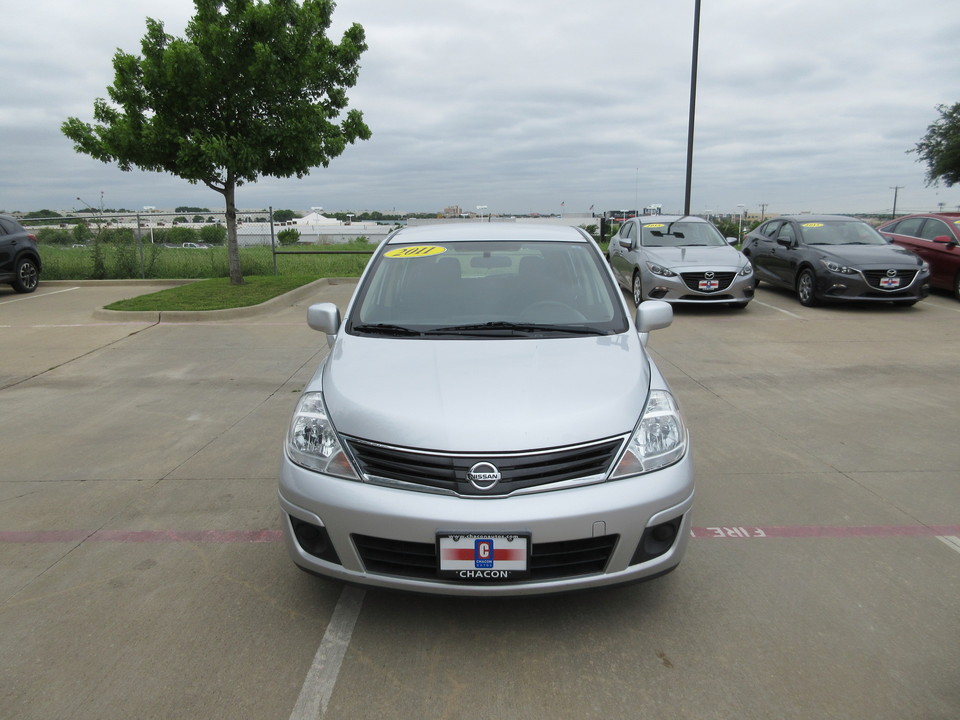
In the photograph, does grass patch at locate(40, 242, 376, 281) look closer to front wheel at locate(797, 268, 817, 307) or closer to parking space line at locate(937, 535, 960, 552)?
front wheel at locate(797, 268, 817, 307)

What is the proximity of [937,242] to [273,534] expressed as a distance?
13.6 m

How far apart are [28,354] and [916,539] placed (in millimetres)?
9396

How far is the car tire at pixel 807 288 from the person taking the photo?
11875 millimetres

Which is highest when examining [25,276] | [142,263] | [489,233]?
[489,233]

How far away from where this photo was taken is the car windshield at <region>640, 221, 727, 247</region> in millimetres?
12648

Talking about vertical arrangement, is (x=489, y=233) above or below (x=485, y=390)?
→ above

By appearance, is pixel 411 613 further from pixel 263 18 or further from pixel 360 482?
pixel 263 18

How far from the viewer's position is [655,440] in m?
2.98

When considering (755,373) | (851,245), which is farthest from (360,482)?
(851,245)

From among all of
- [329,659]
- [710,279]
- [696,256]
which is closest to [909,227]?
[696,256]

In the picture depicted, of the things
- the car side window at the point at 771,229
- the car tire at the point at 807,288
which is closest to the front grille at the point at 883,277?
the car tire at the point at 807,288

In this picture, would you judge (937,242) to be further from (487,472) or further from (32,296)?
(32,296)

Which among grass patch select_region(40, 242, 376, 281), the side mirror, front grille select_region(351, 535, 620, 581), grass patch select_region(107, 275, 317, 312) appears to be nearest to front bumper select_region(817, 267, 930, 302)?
grass patch select_region(107, 275, 317, 312)

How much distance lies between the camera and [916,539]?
3.78m
